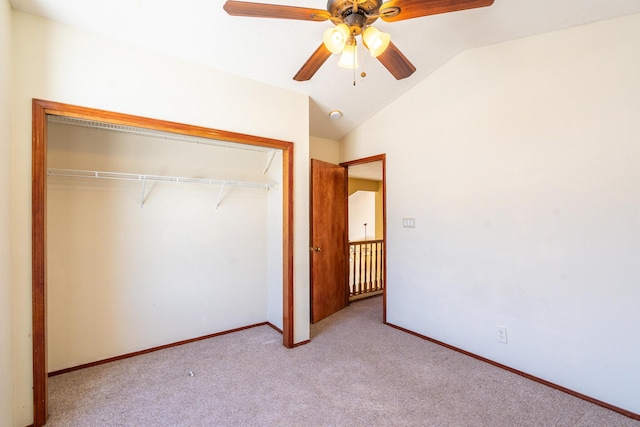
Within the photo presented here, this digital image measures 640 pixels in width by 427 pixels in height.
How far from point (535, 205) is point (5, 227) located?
362cm

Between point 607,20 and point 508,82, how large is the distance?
655 mm

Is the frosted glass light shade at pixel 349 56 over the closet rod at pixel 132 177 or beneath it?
over

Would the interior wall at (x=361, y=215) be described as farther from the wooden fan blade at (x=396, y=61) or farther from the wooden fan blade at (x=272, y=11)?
the wooden fan blade at (x=272, y=11)

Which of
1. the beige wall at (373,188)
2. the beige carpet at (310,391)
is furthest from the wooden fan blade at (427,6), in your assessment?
the beige wall at (373,188)

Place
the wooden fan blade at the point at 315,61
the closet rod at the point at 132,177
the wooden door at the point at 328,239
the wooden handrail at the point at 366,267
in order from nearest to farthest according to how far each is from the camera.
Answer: the wooden fan blade at the point at 315,61 < the closet rod at the point at 132,177 < the wooden door at the point at 328,239 < the wooden handrail at the point at 366,267

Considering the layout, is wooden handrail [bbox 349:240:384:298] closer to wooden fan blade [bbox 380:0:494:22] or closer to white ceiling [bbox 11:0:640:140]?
white ceiling [bbox 11:0:640:140]

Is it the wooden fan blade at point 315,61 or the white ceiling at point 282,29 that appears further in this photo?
the white ceiling at point 282,29

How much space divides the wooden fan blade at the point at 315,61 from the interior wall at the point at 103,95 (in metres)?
0.90

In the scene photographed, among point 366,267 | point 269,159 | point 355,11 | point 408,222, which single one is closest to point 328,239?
point 408,222

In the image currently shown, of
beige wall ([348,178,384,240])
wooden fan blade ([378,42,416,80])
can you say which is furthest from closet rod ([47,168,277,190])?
beige wall ([348,178,384,240])

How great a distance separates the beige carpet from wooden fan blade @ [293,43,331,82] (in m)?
2.26

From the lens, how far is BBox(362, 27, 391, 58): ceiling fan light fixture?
4.98 feet

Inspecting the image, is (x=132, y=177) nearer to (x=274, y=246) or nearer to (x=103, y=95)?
(x=103, y=95)

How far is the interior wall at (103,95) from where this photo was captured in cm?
178
